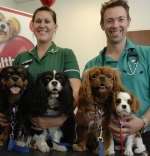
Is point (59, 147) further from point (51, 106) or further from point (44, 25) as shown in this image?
point (44, 25)

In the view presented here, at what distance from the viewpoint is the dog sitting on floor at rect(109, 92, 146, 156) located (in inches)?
63.9

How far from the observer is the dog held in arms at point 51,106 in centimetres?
175

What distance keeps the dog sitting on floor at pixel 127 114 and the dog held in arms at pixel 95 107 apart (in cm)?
3

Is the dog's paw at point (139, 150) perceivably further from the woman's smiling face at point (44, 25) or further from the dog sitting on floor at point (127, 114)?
the woman's smiling face at point (44, 25)

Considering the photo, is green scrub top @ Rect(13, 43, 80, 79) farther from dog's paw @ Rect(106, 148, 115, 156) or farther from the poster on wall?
the poster on wall

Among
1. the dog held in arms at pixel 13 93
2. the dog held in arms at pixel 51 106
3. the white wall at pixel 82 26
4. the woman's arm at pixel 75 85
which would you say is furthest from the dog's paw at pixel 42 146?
the white wall at pixel 82 26

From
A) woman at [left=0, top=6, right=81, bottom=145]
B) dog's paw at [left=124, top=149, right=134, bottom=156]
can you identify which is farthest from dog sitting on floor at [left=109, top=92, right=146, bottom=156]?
woman at [left=0, top=6, right=81, bottom=145]

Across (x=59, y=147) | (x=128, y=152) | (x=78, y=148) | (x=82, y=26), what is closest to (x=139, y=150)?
(x=128, y=152)

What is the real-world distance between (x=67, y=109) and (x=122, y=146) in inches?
14.1

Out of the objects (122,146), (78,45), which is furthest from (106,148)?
(78,45)

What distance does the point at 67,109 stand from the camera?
70.5 inches

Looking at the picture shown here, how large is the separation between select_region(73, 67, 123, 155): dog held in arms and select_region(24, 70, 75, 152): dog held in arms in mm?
91

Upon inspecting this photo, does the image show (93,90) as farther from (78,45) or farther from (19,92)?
(78,45)

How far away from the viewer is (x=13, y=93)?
175cm
